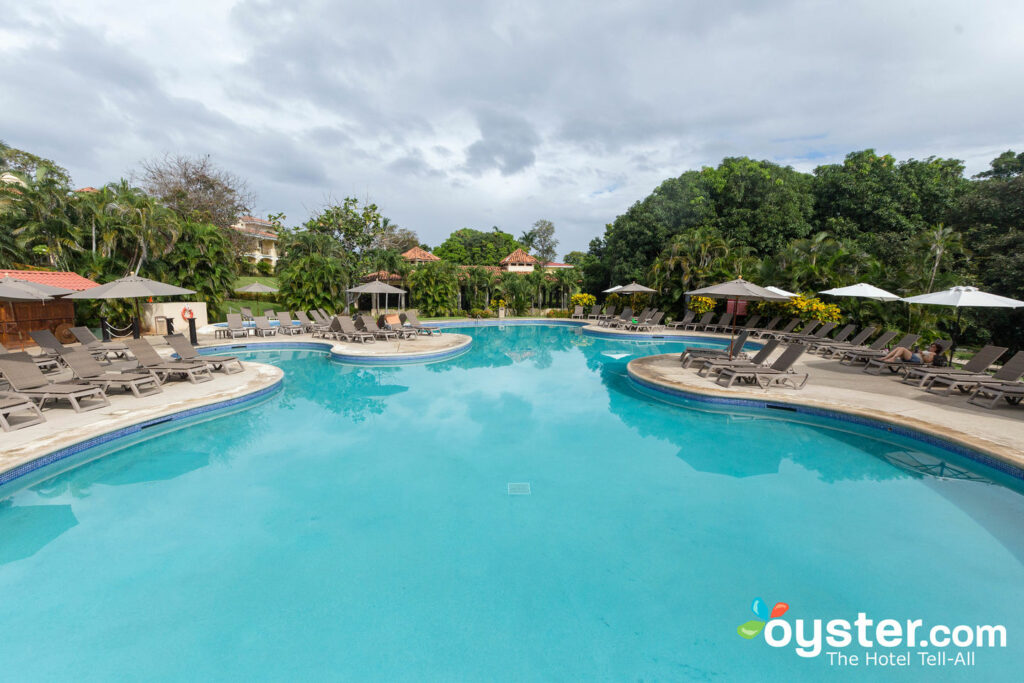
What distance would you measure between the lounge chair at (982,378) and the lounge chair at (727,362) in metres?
2.90

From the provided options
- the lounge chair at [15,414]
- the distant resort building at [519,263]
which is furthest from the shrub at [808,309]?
the distant resort building at [519,263]

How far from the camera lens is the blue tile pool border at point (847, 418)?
208 inches

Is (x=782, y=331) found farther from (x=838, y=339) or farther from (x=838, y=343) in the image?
(x=838, y=343)

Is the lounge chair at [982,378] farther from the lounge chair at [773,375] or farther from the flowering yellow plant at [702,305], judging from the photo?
the flowering yellow plant at [702,305]

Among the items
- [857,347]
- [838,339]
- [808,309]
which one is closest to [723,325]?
[808,309]

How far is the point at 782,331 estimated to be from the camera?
15695 millimetres

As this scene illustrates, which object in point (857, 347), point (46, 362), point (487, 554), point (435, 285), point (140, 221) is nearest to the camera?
point (487, 554)

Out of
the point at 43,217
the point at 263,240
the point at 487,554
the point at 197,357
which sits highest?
the point at 263,240

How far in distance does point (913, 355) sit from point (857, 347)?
7.59 ft

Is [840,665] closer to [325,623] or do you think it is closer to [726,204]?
[325,623]

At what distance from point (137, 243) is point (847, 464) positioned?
2345 centimetres

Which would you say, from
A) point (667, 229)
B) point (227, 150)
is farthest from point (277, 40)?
point (667, 229)

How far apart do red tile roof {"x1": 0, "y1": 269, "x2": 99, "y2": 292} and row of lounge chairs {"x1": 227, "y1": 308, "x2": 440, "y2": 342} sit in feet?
14.7

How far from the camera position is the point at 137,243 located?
1694 cm
